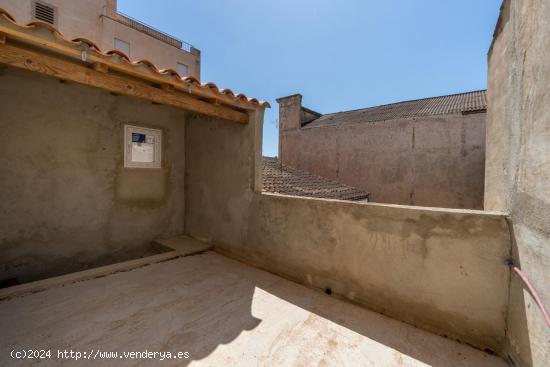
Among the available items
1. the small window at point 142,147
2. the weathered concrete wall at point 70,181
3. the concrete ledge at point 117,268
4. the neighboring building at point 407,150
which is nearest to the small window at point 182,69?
the neighboring building at point 407,150

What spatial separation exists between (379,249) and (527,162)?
5.34 feet

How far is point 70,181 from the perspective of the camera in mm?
4324

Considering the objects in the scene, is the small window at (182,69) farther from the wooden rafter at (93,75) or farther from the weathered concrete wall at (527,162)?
the weathered concrete wall at (527,162)

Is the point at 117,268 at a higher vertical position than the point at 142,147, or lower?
lower

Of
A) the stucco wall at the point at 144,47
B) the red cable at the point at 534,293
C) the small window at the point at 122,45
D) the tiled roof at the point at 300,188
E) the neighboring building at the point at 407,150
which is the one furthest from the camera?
the small window at the point at 122,45

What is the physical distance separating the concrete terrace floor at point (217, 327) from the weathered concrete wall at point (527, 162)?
0.70 m

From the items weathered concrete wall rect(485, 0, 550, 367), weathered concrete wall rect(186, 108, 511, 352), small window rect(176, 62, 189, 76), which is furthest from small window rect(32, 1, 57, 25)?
weathered concrete wall rect(485, 0, 550, 367)

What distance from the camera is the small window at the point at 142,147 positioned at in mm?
5000

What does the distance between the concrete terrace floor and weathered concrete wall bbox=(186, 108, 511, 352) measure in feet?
0.78

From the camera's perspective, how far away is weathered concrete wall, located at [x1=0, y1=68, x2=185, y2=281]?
3.80 m

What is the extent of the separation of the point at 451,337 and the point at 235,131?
4367 mm

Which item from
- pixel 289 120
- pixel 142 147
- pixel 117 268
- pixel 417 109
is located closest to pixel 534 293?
pixel 117 268

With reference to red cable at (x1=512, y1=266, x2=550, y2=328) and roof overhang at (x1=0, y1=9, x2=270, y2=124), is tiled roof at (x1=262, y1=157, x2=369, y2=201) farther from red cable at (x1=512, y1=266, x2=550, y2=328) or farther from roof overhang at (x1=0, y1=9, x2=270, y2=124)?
red cable at (x1=512, y1=266, x2=550, y2=328)

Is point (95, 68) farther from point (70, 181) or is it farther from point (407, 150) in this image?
point (407, 150)
